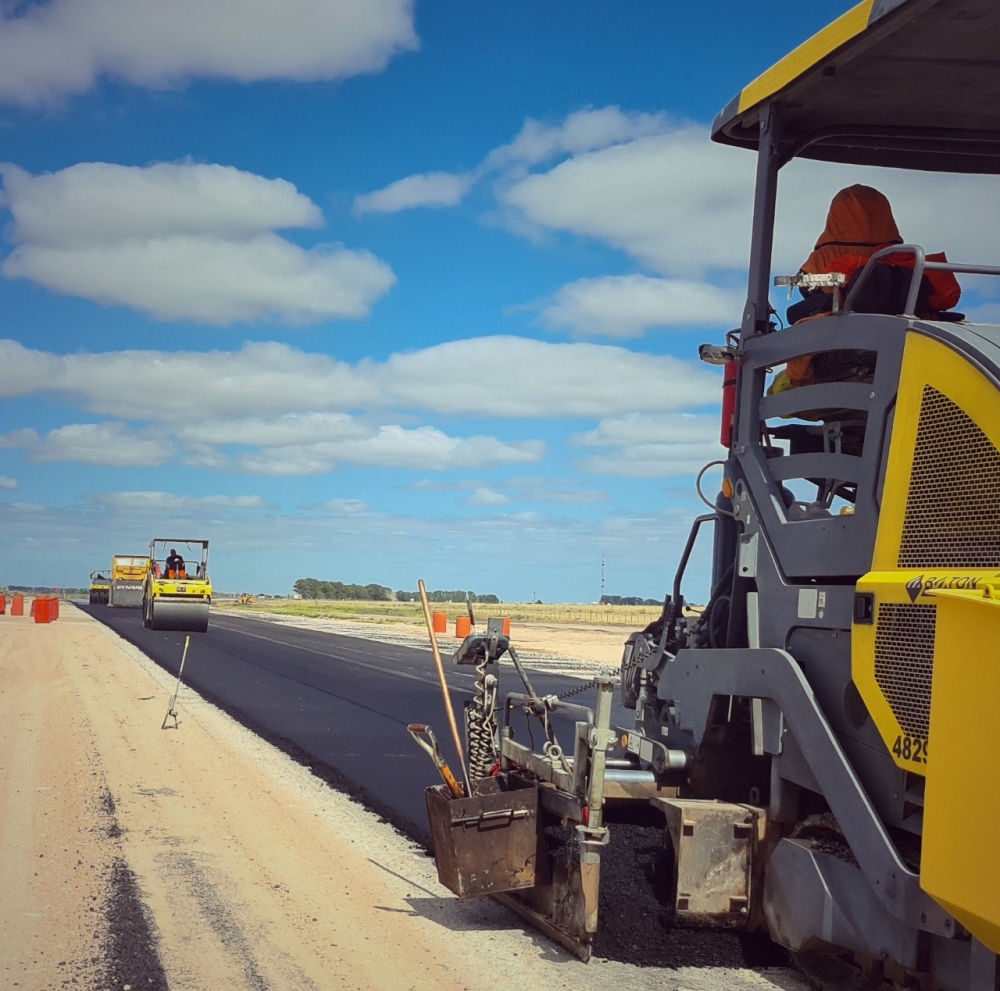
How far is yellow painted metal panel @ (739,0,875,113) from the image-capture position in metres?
4.02

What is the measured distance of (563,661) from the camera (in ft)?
97.0

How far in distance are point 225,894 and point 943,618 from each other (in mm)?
4470

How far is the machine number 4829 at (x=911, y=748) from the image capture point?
3.42 metres

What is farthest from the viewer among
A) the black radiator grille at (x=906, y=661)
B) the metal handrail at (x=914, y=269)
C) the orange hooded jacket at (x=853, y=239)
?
the orange hooded jacket at (x=853, y=239)

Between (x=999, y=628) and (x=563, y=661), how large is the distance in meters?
26.9

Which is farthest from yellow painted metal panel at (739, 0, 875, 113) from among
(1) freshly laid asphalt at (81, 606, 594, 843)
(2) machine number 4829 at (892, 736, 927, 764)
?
(1) freshly laid asphalt at (81, 606, 594, 843)

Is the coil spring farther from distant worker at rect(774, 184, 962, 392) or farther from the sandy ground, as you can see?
distant worker at rect(774, 184, 962, 392)

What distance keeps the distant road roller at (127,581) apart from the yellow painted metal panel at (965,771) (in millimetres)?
50369

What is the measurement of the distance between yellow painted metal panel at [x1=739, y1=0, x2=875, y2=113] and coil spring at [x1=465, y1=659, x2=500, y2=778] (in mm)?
2952

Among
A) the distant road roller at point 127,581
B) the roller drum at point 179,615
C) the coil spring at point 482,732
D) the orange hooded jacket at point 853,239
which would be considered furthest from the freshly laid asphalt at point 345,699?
the distant road roller at point 127,581

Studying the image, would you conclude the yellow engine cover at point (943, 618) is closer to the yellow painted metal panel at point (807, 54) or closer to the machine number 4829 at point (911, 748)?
the machine number 4829 at point (911, 748)

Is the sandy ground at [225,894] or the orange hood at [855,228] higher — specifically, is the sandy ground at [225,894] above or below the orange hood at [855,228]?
below

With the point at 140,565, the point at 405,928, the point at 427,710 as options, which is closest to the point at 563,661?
the point at 427,710

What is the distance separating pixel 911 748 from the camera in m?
3.48
